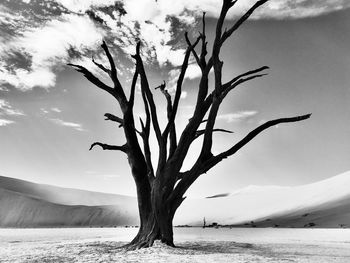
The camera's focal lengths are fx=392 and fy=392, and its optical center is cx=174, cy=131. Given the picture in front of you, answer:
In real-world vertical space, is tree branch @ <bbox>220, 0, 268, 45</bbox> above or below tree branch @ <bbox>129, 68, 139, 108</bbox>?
above

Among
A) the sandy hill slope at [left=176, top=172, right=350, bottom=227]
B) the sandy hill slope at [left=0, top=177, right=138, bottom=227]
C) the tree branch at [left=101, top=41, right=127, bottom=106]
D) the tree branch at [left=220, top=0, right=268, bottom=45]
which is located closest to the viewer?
the tree branch at [left=220, top=0, right=268, bottom=45]

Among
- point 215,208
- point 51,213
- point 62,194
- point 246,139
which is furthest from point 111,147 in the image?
point 62,194

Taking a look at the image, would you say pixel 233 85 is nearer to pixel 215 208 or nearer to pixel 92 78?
pixel 92 78

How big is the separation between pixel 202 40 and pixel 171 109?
6.91ft

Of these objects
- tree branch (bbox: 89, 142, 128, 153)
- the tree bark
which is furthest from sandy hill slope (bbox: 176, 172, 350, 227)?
tree branch (bbox: 89, 142, 128, 153)

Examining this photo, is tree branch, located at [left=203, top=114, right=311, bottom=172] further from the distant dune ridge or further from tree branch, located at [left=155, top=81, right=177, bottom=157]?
the distant dune ridge

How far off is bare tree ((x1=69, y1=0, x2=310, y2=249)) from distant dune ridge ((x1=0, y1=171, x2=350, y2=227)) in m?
26.1

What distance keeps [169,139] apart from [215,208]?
53901mm

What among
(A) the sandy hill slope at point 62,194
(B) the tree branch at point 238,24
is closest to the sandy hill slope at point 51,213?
(A) the sandy hill slope at point 62,194

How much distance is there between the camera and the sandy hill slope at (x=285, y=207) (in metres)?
38.0

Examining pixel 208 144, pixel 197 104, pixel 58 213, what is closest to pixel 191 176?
pixel 208 144

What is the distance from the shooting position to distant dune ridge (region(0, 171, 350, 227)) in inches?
1622

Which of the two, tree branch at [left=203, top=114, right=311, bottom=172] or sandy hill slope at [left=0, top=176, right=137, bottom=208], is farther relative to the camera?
sandy hill slope at [left=0, top=176, right=137, bottom=208]

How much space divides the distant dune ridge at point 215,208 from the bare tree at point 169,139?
2606 cm
